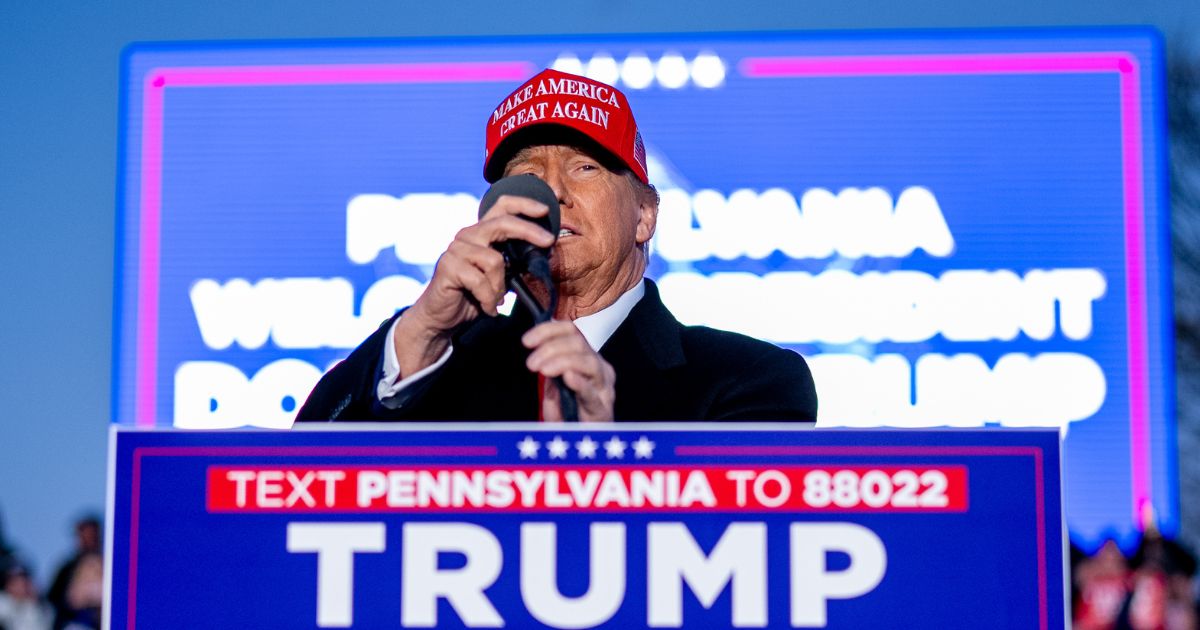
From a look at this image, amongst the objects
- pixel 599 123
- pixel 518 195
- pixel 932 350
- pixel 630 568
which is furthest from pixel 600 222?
pixel 932 350

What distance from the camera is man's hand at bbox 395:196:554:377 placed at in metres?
1.23

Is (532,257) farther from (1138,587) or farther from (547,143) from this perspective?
(1138,587)

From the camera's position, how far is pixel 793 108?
4625 mm

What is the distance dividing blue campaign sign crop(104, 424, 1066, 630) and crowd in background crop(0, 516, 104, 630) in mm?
3659

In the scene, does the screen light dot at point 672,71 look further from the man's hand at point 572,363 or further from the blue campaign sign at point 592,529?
the blue campaign sign at point 592,529

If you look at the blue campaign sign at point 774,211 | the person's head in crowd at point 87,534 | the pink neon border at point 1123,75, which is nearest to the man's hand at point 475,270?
the blue campaign sign at point 774,211

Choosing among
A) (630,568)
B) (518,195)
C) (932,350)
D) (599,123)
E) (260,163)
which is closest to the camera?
(630,568)

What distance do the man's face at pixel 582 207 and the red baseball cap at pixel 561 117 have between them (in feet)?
0.08

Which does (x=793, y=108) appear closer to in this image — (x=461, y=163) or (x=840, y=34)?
(x=840, y=34)

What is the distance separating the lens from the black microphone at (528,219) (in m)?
1.23

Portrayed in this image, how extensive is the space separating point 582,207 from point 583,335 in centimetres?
28

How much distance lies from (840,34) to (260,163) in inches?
74.4

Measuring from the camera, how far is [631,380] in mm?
1552

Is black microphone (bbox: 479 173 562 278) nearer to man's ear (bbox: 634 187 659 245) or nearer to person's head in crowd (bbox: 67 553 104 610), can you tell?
man's ear (bbox: 634 187 659 245)
